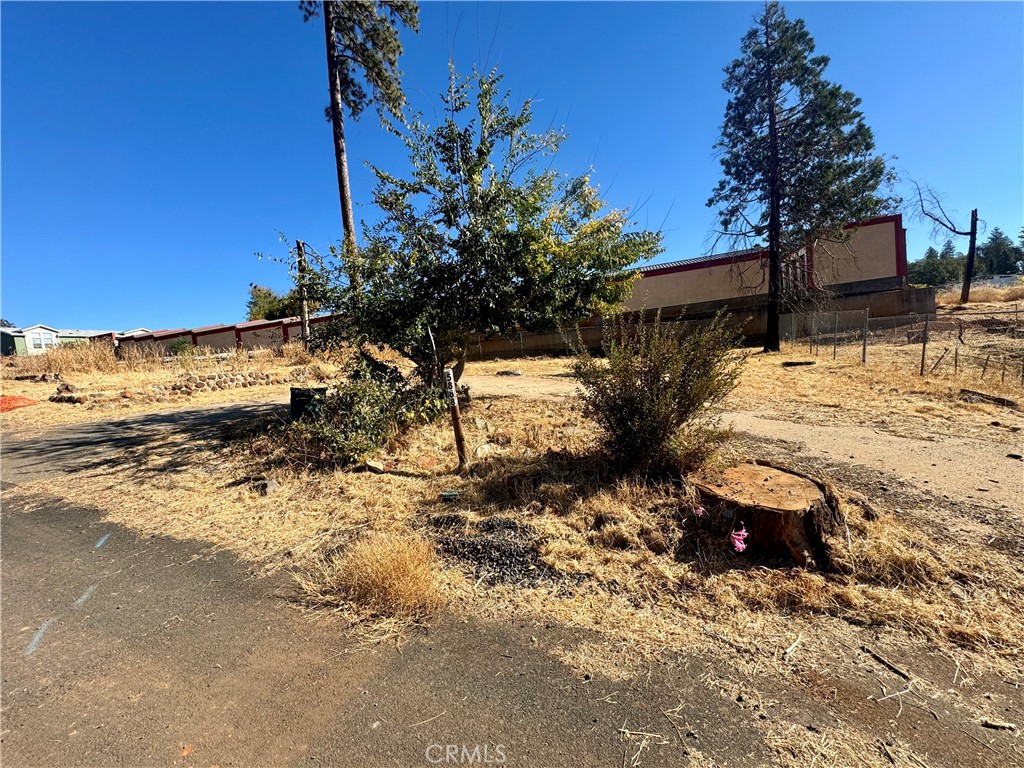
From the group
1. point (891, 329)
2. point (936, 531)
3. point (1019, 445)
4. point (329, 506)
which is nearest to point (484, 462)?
point (329, 506)

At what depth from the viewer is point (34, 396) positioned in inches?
461

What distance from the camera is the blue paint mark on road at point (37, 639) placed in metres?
2.52

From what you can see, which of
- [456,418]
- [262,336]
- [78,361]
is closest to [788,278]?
[456,418]

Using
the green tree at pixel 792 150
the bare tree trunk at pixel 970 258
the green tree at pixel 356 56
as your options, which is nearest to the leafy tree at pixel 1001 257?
the bare tree trunk at pixel 970 258

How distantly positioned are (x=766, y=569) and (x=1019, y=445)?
4764 millimetres

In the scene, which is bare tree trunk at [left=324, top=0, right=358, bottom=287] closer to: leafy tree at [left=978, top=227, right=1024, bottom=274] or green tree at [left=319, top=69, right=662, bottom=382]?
green tree at [left=319, top=69, right=662, bottom=382]

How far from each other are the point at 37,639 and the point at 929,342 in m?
20.8

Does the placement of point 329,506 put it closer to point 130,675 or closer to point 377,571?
point 377,571

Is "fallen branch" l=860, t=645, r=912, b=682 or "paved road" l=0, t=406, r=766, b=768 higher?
"paved road" l=0, t=406, r=766, b=768

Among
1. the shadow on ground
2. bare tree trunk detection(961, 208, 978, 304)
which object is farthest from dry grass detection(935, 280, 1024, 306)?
the shadow on ground

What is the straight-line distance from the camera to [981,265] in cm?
5612

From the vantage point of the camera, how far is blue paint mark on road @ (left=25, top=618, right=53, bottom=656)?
8.28 ft

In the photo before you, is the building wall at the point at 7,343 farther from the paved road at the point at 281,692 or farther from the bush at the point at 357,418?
the paved road at the point at 281,692

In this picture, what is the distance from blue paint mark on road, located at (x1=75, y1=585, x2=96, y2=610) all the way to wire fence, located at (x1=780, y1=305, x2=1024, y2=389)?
41.4ft
